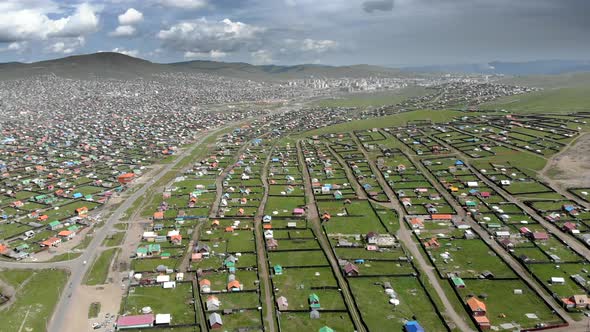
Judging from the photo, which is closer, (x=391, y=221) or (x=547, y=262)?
(x=547, y=262)

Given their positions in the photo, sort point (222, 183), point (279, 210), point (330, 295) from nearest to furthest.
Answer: point (330, 295)
point (279, 210)
point (222, 183)

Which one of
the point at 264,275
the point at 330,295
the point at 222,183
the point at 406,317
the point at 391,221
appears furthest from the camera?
the point at 222,183

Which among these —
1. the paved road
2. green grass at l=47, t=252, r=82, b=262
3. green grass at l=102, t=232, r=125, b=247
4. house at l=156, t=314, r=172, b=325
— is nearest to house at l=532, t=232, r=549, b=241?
house at l=156, t=314, r=172, b=325

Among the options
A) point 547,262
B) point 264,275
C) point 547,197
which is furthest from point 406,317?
point 547,197

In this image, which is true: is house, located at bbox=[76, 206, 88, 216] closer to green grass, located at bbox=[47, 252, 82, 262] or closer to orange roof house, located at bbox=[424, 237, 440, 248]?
green grass, located at bbox=[47, 252, 82, 262]

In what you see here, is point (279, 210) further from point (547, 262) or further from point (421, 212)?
point (547, 262)

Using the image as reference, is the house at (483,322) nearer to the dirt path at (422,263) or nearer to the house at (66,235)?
the dirt path at (422,263)
